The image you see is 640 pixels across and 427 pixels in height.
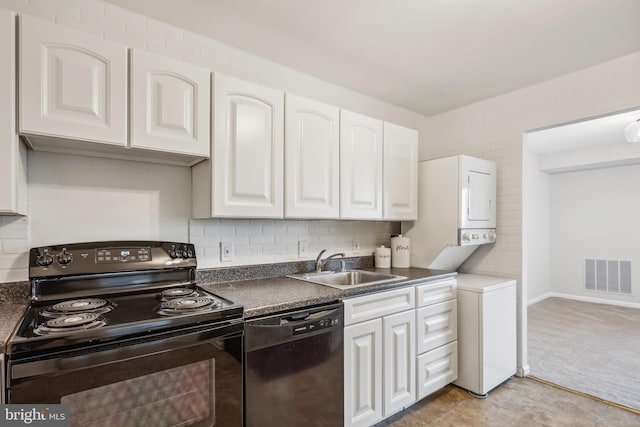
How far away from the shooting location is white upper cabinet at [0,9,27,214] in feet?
4.21

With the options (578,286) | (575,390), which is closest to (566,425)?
(575,390)

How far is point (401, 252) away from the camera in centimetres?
295

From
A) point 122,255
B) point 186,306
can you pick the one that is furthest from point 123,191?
point 186,306

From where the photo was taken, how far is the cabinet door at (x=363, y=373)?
6.18 ft

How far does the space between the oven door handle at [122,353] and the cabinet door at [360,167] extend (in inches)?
48.4

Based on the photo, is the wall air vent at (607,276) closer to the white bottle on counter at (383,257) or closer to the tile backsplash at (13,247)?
the white bottle on counter at (383,257)

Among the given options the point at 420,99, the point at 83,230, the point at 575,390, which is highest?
the point at 420,99

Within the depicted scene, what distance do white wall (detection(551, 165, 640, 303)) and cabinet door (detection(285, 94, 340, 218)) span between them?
5.25 m

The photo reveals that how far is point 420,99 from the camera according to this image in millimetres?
3148

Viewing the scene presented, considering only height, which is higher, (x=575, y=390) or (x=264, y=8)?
(x=264, y=8)

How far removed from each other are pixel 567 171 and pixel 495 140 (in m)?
3.55

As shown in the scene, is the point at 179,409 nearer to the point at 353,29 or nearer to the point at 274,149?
the point at 274,149

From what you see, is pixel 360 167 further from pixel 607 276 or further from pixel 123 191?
pixel 607 276

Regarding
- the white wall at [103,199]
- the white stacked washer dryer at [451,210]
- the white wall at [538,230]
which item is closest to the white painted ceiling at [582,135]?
the white wall at [538,230]
